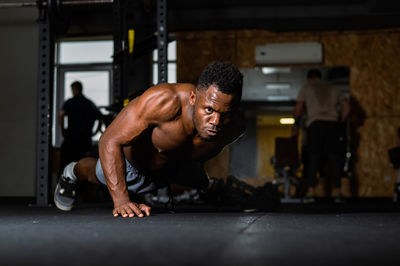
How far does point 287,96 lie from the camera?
6062mm

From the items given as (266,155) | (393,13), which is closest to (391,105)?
(393,13)

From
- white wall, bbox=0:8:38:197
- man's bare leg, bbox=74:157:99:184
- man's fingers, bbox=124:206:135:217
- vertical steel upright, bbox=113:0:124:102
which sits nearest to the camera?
man's fingers, bbox=124:206:135:217

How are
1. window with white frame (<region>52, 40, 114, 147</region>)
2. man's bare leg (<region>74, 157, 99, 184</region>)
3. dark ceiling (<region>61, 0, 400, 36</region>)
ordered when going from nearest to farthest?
man's bare leg (<region>74, 157, 99, 184</region>) → dark ceiling (<region>61, 0, 400, 36</region>) → window with white frame (<region>52, 40, 114, 147</region>)

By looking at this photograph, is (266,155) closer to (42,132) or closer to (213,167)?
(213,167)

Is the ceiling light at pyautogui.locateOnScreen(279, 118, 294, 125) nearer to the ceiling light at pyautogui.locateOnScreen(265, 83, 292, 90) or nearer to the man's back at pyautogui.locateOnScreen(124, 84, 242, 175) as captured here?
the ceiling light at pyautogui.locateOnScreen(265, 83, 292, 90)

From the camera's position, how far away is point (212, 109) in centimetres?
191

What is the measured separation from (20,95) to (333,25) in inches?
163

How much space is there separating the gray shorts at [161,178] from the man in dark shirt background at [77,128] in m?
2.19

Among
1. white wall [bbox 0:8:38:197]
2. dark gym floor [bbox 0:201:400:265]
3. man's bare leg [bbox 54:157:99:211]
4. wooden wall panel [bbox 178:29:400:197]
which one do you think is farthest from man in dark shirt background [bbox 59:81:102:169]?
dark gym floor [bbox 0:201:400:265]

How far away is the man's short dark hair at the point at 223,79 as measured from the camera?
6.15 ft

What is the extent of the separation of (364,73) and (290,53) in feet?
3.24

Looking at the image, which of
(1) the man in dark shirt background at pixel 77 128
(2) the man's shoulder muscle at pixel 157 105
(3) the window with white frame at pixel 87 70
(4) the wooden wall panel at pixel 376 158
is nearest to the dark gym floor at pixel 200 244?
(2) the man's shoulder muscle at pixel 157 105

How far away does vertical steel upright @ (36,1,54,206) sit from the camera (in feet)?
10.7

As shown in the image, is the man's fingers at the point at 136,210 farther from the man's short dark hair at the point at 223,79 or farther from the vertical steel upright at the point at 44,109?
the vertical steel upright at the point at 44,109
